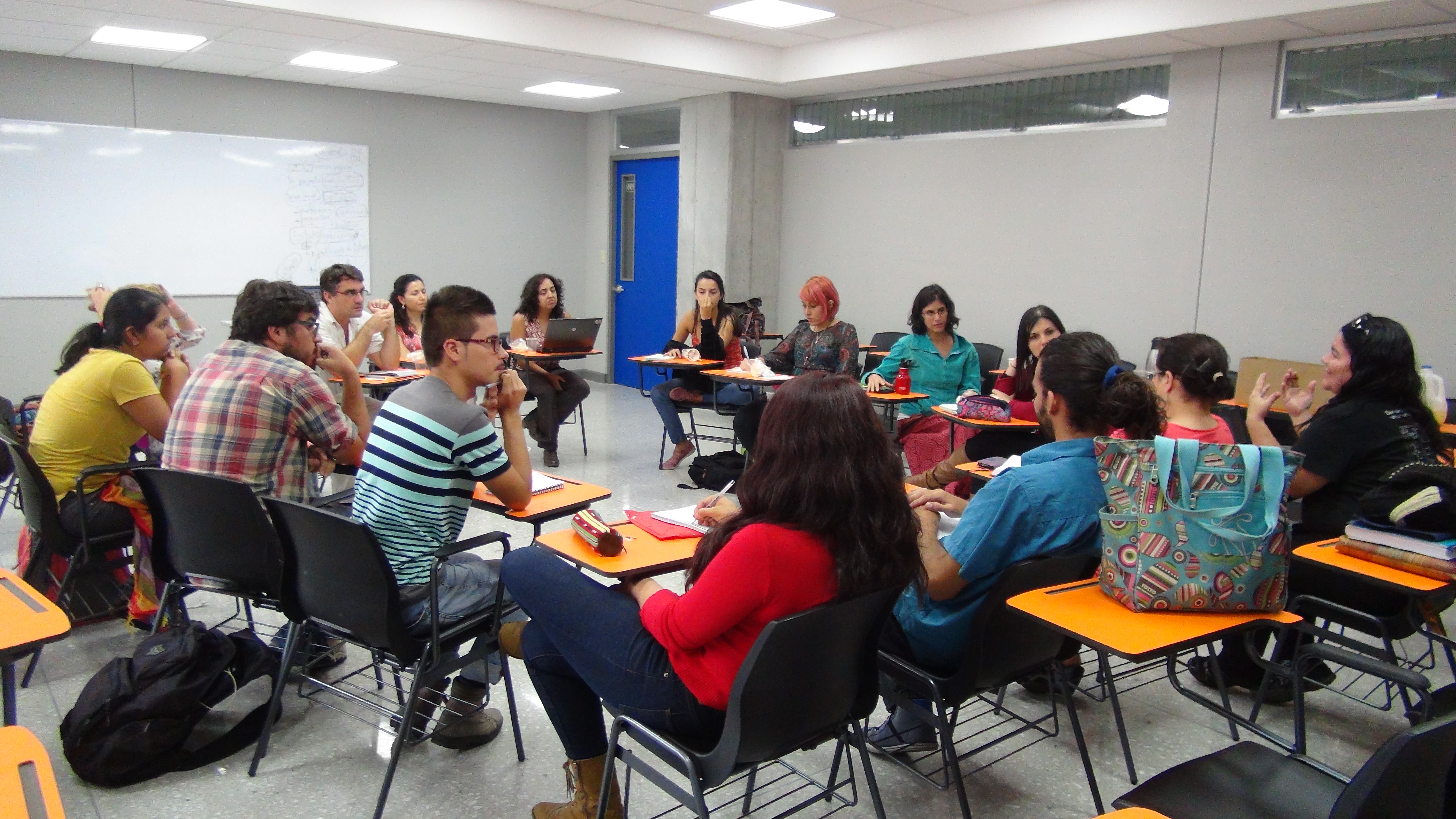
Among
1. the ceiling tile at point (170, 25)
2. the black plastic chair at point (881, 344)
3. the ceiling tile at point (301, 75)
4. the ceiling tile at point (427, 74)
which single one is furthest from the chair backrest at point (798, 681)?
the ceiling tile at point (301, 75)

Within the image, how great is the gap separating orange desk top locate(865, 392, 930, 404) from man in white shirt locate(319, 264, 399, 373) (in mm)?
2611

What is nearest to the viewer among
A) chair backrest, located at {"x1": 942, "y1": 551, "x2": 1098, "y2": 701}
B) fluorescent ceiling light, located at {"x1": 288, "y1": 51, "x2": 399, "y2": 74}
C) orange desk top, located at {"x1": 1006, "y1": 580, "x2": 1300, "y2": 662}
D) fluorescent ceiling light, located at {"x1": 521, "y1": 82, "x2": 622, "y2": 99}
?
orange desk top, located at {"x1": 1006, "y1": 580, "x2": 1300, "y2": 662}

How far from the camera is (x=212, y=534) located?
2486 millimetres

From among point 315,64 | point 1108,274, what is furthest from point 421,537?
point 315,64

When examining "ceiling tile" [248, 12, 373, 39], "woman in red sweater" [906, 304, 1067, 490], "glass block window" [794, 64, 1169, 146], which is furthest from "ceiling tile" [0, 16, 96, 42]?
"woman in red sweater" [906, 304, 1067, 490]

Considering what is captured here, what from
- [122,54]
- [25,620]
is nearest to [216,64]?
[122,54]

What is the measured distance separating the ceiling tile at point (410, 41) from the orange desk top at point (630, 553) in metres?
4.68

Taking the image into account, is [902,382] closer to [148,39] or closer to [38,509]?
[38,509]

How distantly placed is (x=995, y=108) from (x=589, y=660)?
6.05m

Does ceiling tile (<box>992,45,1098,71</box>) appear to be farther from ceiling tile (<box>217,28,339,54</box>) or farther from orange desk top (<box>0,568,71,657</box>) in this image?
orange desk top (<box>0,568,71,657</box>)

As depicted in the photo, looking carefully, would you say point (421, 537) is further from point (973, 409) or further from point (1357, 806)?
point (973, 409)

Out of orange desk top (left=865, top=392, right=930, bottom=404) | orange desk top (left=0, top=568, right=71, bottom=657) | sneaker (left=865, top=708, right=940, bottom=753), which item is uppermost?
orange desk top (left=865, top=392, right=930, bottom=404)

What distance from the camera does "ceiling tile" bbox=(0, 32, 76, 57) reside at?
614cm

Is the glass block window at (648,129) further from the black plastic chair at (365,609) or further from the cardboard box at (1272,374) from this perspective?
the black plastic chair at (365,609)
